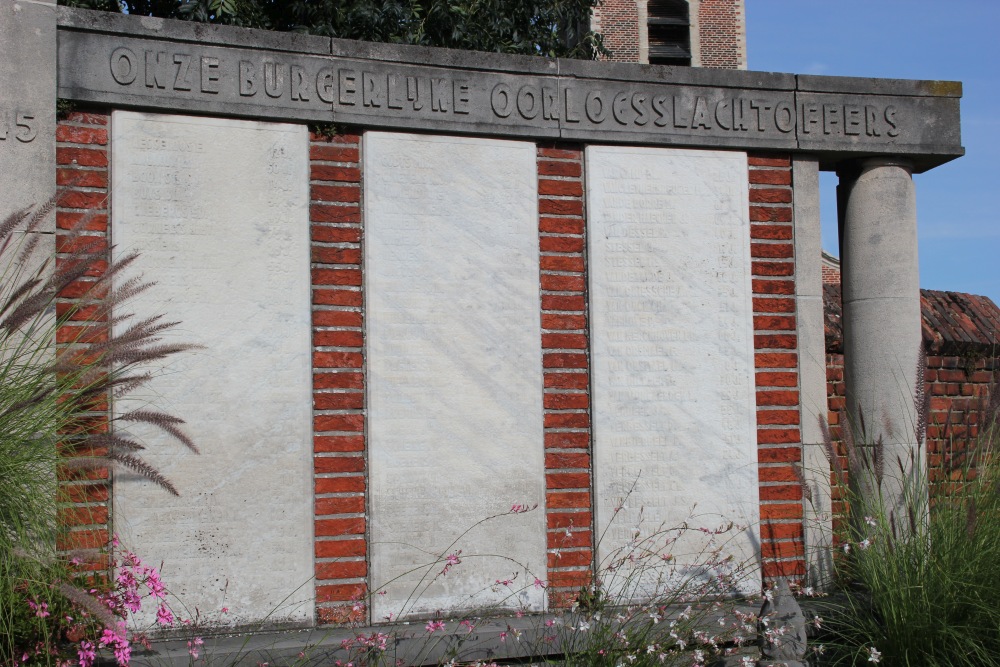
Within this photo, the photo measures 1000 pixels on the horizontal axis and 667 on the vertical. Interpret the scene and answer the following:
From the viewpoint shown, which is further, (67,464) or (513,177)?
(513,177)

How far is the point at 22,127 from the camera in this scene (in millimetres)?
4559

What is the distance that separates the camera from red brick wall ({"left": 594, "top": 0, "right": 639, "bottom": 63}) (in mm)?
25828

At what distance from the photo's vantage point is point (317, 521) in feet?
15.8

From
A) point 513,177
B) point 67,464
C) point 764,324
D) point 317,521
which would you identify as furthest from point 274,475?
point 764,324

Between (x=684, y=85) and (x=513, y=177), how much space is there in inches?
41.3

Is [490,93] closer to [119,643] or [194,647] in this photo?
[194,647]

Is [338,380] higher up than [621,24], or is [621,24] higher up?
[621,24]

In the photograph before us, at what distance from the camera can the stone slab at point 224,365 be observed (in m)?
4.65

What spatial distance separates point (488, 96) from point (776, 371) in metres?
2.02

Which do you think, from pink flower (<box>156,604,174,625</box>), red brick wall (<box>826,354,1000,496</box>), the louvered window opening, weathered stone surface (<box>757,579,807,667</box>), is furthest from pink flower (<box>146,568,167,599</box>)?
A: the louvered window opening

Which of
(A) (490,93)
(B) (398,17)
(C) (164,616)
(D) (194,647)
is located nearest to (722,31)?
(B) (398,17)

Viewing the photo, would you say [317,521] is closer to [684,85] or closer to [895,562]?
[895,562]

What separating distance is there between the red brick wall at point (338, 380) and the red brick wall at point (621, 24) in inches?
861

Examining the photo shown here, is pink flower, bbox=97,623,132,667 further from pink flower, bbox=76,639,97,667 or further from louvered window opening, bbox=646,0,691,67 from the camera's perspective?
louvered window opening, bbox=646,0,691,67
